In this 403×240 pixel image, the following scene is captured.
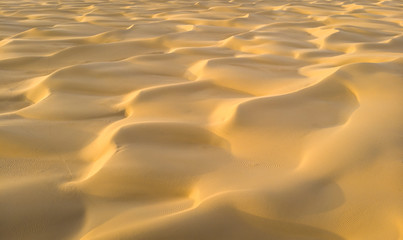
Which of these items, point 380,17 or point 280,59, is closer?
point 280,59

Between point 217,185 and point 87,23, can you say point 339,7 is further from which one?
point 217,185

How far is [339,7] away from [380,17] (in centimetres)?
66

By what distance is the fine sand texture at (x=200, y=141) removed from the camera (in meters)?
0.75

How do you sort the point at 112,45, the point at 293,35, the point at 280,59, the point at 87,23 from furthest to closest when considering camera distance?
the point at 87,23
the point at 293,35
the point at 112,45
the point at 280,59

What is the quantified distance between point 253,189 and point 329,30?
208 centimetres

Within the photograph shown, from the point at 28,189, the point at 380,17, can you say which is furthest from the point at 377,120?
the point at 380,17

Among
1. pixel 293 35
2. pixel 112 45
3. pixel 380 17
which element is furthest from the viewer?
pixel 380 17

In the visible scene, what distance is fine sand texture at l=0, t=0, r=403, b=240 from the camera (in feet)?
2.46

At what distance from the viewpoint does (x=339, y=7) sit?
388 cm

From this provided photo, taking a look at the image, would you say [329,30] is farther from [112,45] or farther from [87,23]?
[87,23]

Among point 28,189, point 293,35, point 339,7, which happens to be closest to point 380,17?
point 339,7

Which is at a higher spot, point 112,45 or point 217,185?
point 112,45

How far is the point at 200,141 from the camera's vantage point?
1062 mm

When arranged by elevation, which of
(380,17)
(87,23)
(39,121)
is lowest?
(380,17)
